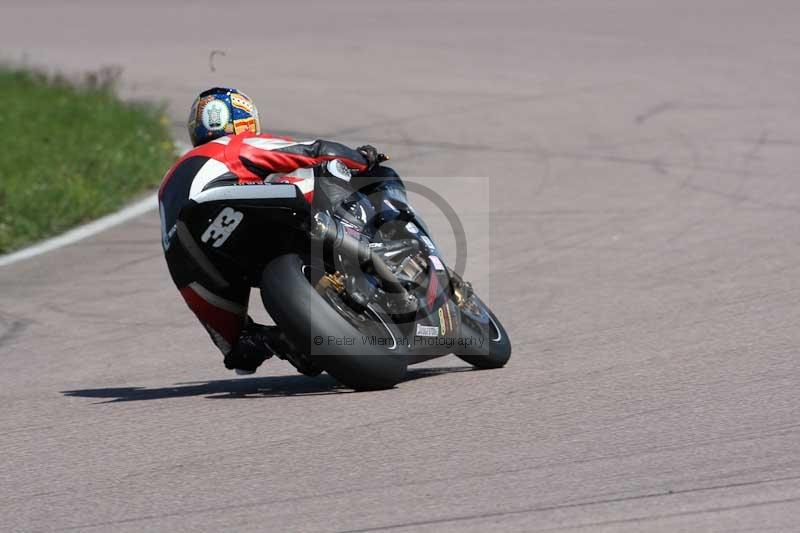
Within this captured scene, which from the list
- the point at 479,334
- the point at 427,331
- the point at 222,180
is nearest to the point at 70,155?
the point at 222,180

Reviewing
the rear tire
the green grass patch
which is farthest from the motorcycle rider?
the green grass patch

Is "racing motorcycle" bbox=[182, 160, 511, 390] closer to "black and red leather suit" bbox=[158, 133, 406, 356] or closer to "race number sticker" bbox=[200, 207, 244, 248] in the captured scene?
"race number sticker" bbox=[200, 207, 244, 248]

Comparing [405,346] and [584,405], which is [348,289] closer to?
[405,346]

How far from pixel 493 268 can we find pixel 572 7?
577 inches

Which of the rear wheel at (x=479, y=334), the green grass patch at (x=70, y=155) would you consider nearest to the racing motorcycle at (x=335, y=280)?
the rear wheel at (x=479, y=334)

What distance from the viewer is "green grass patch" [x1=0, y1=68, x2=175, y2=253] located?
1123 centimetres

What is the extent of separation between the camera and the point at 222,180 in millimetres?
5980

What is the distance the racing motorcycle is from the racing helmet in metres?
0.56

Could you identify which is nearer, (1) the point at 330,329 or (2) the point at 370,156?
(1) the point at 330,329

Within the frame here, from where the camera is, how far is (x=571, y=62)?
693 inches

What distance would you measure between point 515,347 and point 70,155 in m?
7.14

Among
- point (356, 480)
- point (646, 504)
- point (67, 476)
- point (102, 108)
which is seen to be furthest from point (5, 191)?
point (646, 504)

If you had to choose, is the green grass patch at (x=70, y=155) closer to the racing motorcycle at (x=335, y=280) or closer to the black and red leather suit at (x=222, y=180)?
the black and red leather suit at (x=222, y=180)

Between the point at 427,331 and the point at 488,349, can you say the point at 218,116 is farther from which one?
the point at 488,349
